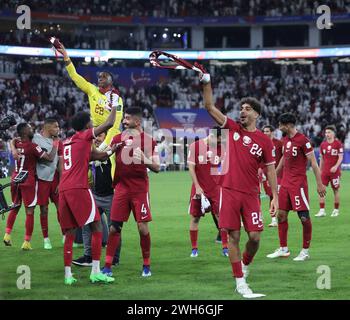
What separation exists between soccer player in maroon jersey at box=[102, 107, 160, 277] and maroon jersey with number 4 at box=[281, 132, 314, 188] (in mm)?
2769

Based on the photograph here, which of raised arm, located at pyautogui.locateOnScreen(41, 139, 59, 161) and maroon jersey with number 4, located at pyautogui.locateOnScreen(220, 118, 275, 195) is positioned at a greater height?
maroon jersey with number 4, located at pyautogui.locateOnScreen(220, 118, 275, 195)

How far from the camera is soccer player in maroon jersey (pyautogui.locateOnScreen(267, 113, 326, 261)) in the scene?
12.2 m

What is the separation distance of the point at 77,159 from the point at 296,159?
4.06 m

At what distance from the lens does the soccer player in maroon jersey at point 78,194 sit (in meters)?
10.1

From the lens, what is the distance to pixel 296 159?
12.5 metres

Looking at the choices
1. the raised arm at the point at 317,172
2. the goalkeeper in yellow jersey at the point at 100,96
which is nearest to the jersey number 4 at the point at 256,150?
the raised arm at the point at 317,172

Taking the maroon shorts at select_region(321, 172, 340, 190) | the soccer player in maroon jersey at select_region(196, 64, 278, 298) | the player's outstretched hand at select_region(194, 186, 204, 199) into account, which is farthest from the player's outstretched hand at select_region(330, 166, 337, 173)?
the soccer player in maroon jersey at select_region(196, 64, 278, 298)

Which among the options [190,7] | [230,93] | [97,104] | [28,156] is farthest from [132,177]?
[190,7]

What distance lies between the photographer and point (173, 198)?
24.1m

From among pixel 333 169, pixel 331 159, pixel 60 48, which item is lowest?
pixel 333 169

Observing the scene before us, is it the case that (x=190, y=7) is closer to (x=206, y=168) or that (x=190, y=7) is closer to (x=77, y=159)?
(x=206, y=168)

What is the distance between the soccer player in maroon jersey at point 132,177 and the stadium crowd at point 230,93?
112 ft

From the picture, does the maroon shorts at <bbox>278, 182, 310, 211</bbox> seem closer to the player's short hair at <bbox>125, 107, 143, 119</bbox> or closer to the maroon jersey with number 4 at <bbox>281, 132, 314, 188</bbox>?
the maroon jersey with number 4 at <bbox>281, 132, 314, 188</bbox>
